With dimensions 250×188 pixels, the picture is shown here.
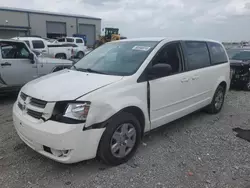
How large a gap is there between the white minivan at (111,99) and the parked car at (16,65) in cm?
299

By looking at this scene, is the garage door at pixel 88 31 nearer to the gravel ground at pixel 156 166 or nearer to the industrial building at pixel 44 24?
the industrial building at pixel 44 24

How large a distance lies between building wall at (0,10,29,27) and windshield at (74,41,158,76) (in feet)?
127

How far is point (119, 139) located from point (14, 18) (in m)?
40.8

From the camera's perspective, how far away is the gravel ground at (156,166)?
2936 millimetres

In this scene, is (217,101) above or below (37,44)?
below

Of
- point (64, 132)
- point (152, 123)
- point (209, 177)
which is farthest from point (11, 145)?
point (209, 177)

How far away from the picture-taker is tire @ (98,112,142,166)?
3.02 m

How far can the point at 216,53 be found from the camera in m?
5.48

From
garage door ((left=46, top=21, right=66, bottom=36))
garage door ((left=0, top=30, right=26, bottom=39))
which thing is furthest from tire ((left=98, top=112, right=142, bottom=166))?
garage door ((left=46, top=21, right=66, bottom=36))

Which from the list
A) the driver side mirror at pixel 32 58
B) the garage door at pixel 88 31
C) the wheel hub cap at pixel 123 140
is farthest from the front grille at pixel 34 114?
the garage door at pixel 88 31

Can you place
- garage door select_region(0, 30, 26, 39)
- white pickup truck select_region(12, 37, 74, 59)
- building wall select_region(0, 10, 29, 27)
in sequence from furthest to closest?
building wall select_region(0, 10, 29, 27) < garage door select_region(0, 30, 26, 39) < white pickup truck select_region(12, 37, 74, 59)

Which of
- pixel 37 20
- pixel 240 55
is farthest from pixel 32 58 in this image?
pixel 37 20

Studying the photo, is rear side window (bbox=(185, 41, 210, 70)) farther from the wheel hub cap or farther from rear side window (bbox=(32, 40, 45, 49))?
rear side window (bbox=(32, 40, 45, 49))

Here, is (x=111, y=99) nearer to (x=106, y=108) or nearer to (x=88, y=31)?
(x=106, y=108)
